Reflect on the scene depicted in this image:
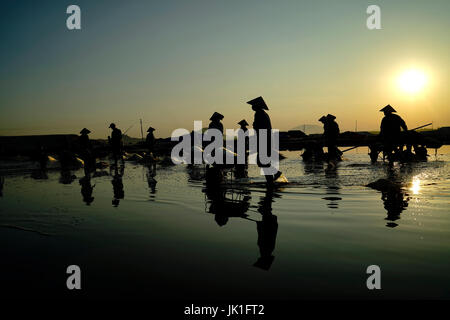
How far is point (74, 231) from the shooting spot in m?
5.68

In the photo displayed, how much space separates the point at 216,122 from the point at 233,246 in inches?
392

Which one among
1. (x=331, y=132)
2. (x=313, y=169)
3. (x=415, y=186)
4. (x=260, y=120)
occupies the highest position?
(x=331, y=132)

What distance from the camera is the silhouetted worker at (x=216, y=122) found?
1378cm

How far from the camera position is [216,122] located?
46.8 feet

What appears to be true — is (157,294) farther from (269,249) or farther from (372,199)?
(372,199)

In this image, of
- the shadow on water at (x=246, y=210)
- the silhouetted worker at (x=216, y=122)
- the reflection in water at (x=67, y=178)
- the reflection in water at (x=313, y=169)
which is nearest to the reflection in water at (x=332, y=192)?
the shadow on water at (x=246, y=210)

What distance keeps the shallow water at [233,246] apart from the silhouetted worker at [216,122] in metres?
5.68

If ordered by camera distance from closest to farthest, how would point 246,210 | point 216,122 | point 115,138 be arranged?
point 246,210
point 216,122
point 115,138

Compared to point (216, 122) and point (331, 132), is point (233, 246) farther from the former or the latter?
point (331, 132)

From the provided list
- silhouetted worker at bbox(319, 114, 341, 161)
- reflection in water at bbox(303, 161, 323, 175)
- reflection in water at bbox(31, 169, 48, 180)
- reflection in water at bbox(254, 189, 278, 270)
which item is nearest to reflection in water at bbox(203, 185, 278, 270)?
reflection in water at bbox(254, 189, 278, 270)

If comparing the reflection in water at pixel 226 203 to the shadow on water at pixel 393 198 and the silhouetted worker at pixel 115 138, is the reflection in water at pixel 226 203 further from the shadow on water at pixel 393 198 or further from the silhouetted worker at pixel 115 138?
the silhouetted worker at pixel 115 138

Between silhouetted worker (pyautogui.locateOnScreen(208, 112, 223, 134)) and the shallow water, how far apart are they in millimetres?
5681

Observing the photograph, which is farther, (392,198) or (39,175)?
(39,175)

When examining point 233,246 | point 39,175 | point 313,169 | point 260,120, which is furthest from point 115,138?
point 233,246
